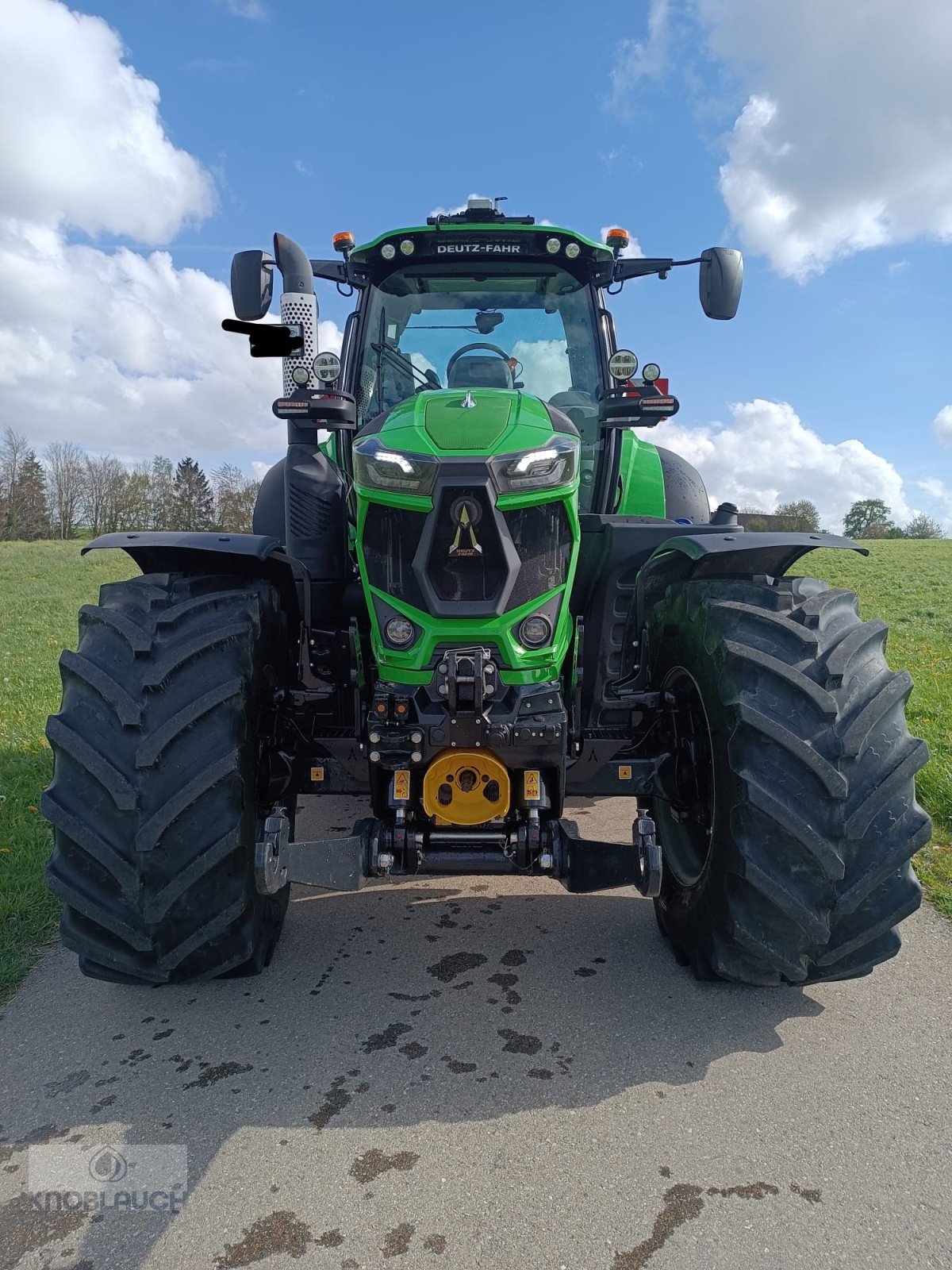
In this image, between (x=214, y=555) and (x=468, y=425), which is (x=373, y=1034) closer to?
(x=214, y=555)

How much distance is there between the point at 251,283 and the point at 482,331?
1.20 meters

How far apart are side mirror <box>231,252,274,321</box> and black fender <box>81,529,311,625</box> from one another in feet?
4.03

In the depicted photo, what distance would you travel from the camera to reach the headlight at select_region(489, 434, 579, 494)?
284cm

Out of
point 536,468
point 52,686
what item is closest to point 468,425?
point 536,468

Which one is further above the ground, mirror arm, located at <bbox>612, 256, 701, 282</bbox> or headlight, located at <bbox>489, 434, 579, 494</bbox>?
mirror arm, located at <bbox>612, 256, 701, 282</bbox>

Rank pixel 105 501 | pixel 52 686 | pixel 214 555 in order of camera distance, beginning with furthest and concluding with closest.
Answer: pixel 105 501
pixel 52 686
pixel 214 555

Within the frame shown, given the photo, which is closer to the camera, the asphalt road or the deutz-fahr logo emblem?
the asphalt road

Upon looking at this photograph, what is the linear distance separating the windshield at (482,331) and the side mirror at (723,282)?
0.59 m

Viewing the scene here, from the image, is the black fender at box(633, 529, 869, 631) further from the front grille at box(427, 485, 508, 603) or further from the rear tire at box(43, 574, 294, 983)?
the rear tire at box(43, 574, 294, 983)

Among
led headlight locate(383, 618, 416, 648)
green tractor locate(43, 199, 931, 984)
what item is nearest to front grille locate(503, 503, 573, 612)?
green tractor locate(43, 199, 931, 984)

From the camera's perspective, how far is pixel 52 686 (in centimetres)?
988

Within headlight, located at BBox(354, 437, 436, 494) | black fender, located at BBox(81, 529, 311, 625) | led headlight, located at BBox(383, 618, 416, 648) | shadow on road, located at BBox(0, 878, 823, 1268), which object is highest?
headlight, located at BBox(354, 437, 436, 494)

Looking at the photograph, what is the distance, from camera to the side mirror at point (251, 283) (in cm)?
386

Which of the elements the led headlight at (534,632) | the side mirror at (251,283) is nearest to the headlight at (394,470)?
the led headlight at (534,632)
